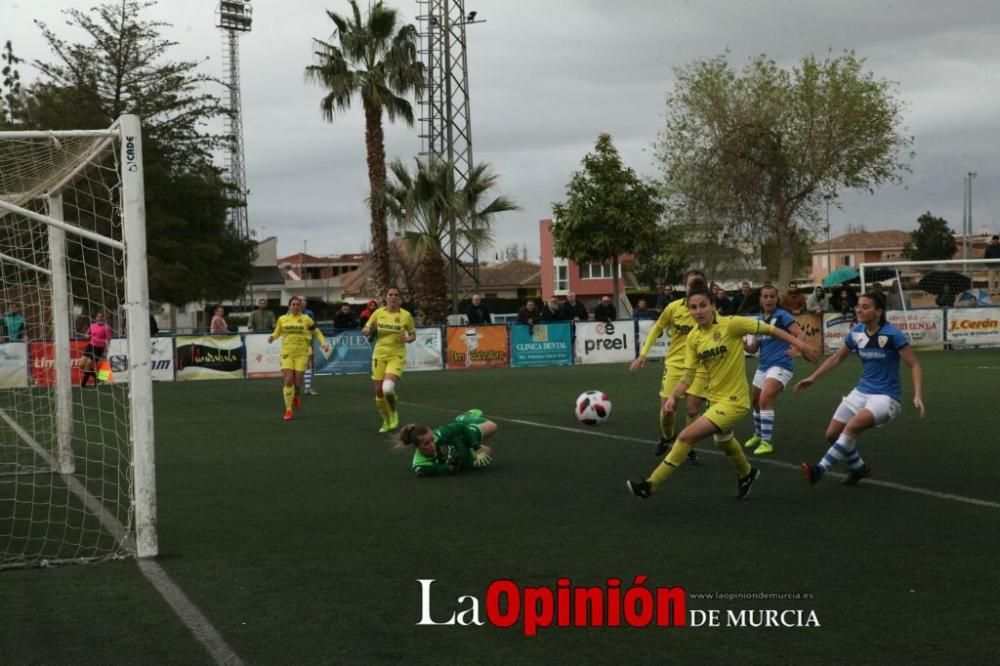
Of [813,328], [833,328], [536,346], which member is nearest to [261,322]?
[536,346]

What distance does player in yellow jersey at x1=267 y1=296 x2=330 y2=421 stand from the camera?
55.4 ft

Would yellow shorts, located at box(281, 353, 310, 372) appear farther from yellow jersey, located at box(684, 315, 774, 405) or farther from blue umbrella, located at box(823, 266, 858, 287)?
blue umbrella, located at box(823, 266, 858, 287)

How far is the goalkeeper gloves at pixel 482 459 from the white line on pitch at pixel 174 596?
11.3 feet

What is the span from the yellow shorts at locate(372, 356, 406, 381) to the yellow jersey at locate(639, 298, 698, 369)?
4.26 metres

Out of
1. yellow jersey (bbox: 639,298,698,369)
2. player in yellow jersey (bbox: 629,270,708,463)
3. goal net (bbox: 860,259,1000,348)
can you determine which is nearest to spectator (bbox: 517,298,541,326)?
goal net (bbox: 860,259,1000,348)

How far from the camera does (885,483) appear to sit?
942 cm

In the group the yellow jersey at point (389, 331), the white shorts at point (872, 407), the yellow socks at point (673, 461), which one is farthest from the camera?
the yellow jersey at point (389, 331)

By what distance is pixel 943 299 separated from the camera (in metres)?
32.3

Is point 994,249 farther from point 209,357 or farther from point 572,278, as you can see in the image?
point 572,278

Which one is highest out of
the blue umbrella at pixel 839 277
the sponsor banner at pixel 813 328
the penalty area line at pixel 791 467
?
the blue umbrella at pixel 839 277

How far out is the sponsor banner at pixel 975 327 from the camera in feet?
99.3

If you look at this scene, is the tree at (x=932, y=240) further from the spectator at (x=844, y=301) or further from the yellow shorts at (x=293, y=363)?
the yellow shorts at (x=293, y=363)

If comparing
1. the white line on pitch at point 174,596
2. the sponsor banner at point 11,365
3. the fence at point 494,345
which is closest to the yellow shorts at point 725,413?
the white line on pitch at point 174,596

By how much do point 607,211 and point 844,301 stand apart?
55.9 ft
